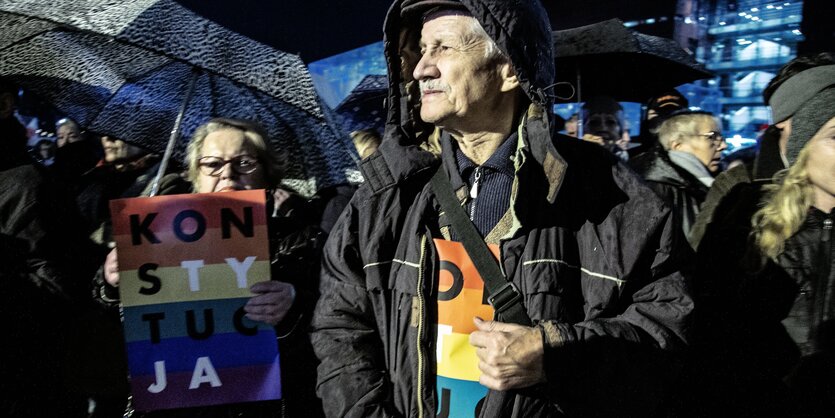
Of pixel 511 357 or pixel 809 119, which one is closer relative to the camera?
pixel 511 357

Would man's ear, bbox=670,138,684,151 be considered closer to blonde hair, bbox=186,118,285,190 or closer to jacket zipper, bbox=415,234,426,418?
blonde hair, bbox=186,118,285,190

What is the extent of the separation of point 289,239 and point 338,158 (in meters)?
0.47

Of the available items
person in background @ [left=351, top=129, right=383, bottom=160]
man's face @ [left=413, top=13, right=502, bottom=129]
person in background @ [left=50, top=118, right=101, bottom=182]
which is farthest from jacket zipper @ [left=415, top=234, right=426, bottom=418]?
person in background @ [left=50, top=118, right=101, bottom=182]

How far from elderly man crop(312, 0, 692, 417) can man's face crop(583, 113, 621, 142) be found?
337 centimetres

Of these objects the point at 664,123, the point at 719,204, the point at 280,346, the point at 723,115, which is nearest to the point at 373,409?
the point at 280,346

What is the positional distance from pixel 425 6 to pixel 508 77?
0.42 m

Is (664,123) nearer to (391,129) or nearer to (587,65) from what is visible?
(587,65)

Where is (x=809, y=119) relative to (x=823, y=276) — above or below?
above

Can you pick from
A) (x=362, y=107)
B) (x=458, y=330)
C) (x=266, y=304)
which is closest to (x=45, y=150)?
(x=362, y=107)

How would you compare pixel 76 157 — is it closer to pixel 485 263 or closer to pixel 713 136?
pixel 485 263

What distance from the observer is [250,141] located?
2904 mm

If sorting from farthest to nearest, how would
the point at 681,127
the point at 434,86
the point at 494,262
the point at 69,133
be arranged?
the point at 69,133, the point at 681,127, the point at 434,86, the point at 494,262

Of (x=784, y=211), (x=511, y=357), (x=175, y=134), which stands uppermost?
(x=175, y=134)

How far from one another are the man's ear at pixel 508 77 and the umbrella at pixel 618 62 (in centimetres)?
332
